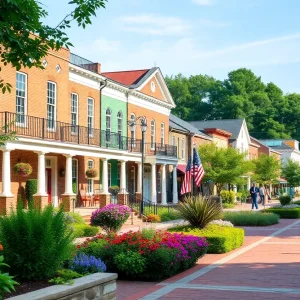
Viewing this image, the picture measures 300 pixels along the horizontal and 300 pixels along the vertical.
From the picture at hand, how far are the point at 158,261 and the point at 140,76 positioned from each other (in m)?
30.0

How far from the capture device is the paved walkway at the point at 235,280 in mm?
9758

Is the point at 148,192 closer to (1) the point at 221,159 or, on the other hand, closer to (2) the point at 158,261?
(1) the point at 221,159

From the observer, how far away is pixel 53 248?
770 cm

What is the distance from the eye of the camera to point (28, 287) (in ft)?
24.0

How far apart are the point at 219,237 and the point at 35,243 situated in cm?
863

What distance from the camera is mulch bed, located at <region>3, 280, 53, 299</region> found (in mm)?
6963

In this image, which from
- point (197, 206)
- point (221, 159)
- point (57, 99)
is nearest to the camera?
point (197, 206)

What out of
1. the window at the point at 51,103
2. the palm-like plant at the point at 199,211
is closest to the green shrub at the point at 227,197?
the window at the point at 51,103

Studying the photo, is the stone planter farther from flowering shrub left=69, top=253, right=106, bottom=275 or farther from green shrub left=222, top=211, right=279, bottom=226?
green shrub left=222, top=211, right=279, bottom=226

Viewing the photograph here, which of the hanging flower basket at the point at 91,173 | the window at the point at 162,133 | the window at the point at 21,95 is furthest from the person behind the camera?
the window at the point at 162,133

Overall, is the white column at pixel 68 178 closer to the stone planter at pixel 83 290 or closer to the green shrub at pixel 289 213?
the green shrub at pixel 289 213

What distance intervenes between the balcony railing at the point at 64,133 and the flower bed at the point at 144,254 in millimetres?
10075

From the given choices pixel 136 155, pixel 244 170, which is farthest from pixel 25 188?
pixel 244 170

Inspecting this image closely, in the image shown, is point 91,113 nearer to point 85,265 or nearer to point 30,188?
point 30,188
